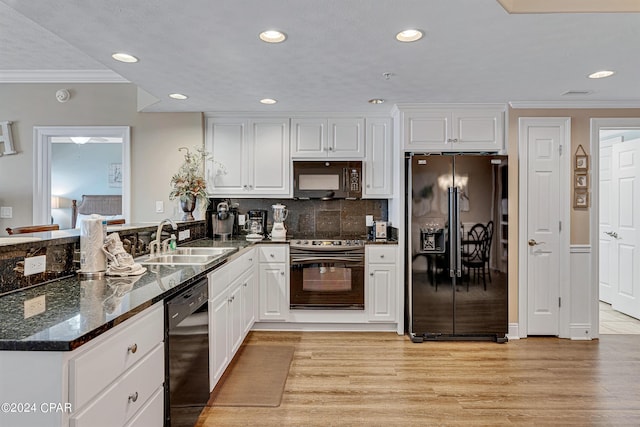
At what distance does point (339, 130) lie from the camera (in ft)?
13.2

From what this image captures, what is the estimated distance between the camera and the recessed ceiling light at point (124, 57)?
2.45m

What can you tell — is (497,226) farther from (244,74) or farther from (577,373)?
(244,74)

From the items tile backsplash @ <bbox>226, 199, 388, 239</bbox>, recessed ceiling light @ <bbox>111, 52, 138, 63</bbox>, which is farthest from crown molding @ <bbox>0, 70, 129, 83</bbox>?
tile backsplash @ <bbox>226, 199, 388, 239</bbox>

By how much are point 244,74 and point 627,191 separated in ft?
14.9

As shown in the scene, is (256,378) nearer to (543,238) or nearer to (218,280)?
(218,280)

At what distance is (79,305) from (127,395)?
1.23 feet

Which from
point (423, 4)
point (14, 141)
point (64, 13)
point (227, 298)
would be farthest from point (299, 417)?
point (14, 141)

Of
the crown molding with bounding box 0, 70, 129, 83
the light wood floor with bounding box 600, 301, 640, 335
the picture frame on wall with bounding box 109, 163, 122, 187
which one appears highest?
the crown molding with bounding box 0, 70, 129, 83

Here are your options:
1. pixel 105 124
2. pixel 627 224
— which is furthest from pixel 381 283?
pixel 105 124

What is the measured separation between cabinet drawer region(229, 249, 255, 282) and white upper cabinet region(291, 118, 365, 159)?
3.93 ft

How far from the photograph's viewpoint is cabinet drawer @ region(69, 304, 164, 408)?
1.07 metres

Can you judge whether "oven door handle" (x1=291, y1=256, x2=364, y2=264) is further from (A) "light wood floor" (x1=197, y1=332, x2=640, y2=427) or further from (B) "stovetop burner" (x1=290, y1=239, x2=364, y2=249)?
(A) "light wood floor" (x1=197, y1=332, x2=640, y2=427)

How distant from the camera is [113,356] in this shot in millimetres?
1255

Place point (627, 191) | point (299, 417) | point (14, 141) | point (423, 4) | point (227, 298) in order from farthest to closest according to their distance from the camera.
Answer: point (627, 191), point (14, 141), point (227, 298), point (299, 417), point (423, 4)
